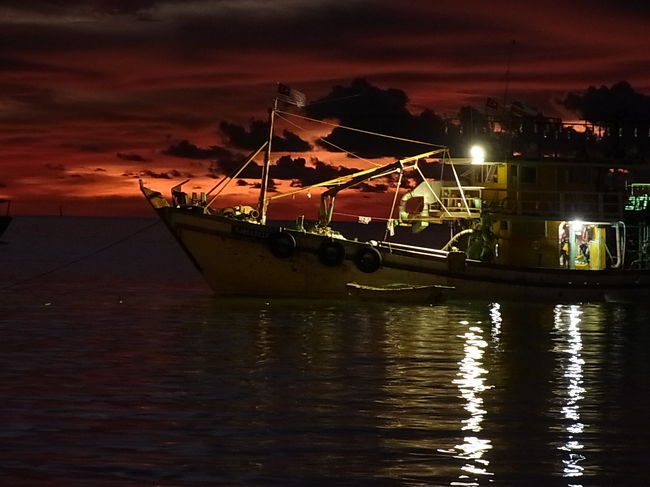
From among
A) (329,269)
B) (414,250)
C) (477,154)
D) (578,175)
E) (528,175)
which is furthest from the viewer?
(578,175)

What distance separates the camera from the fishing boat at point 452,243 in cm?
4138

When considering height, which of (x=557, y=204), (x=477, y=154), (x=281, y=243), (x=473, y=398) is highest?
(x=477, y=154)

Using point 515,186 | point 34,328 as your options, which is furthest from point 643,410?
point 515,186

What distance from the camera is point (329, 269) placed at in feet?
137

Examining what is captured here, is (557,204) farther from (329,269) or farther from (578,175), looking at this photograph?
(329,269)

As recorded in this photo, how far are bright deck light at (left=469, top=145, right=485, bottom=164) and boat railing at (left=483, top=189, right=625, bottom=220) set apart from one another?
117cm

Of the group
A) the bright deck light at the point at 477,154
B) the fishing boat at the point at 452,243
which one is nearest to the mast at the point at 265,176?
the fishing boat at the point at 452,243

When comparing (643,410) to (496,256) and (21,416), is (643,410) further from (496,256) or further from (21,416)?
(496,256)

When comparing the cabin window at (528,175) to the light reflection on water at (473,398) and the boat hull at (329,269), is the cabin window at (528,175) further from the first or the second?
the light reflection on water at (473,398)

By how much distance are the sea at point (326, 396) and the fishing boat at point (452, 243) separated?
34.2 inches

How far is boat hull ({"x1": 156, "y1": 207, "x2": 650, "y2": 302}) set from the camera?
4116cm

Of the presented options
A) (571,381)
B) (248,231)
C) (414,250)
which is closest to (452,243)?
(414,250)

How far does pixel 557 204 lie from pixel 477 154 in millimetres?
3256

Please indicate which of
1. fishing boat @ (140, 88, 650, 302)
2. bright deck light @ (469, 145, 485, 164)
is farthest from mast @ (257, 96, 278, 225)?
bright deck light @ (469, 145, 485, 164)
